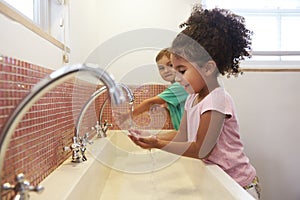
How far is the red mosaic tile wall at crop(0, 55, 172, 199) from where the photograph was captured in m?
0.50

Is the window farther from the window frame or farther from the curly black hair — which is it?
the window frame

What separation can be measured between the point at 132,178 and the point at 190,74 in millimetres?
475

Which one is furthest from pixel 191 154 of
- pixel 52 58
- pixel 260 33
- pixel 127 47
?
pixel 260 33

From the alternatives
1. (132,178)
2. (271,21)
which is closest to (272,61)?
(271,21)

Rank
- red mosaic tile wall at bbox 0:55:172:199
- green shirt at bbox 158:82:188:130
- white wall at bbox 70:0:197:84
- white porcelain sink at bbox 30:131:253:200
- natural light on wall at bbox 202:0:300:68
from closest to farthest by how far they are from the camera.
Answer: red mosaic tile wall at bbox 0:55:172:199 → white porcelain sink at bbox 30:131:253:200 → green shirt at bbox 158:82:188:130 → white wall at bbox 70:0:197:84 → natural light on wall at bbox 202:0:300:68

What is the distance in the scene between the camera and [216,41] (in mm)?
1056

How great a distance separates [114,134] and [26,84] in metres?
0.98

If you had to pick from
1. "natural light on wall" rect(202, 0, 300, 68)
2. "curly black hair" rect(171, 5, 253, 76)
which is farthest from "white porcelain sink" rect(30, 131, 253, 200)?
"natural light on wall" rect(202, 0, 300, 68)

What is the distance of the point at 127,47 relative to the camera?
1582mm

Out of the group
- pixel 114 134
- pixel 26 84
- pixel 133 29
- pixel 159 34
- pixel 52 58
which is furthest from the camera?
pixel 133 29

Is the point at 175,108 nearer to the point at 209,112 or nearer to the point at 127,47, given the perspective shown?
the point at 127,47

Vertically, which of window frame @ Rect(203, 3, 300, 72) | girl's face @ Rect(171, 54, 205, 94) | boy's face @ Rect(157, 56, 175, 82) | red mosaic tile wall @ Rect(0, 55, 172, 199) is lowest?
red mosaic tile wall @ Rect(0, 55, 172, 199)

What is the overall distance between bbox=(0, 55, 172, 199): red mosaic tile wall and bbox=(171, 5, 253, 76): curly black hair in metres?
0.44

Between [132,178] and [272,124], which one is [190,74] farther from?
[272,124]
